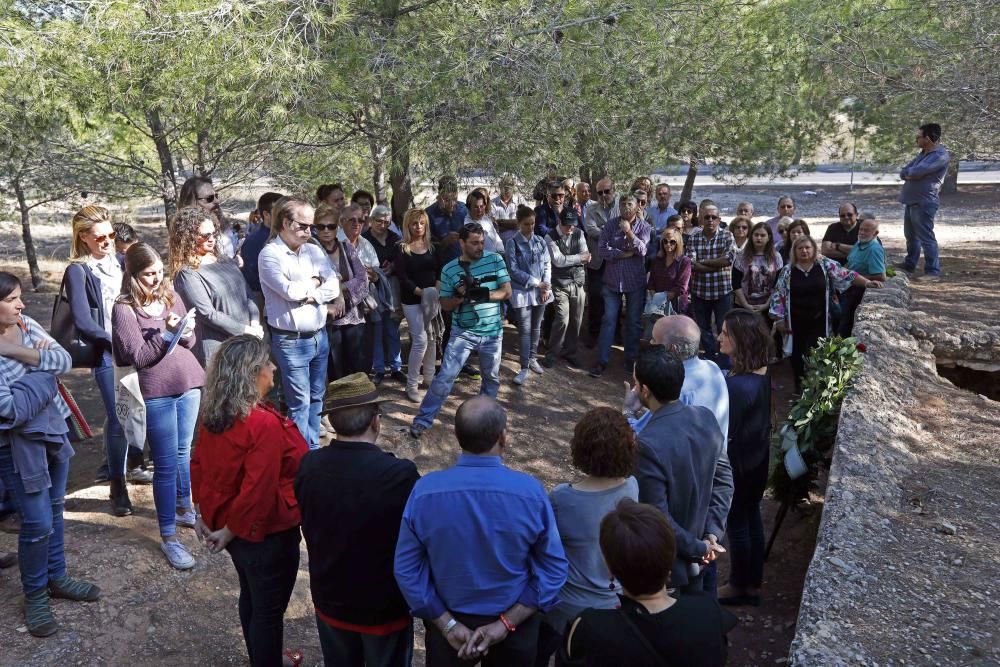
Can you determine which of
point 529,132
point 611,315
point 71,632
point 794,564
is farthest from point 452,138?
point 71,632

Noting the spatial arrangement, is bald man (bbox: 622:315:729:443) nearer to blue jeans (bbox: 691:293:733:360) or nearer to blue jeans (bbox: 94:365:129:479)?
blue jeans (bbox: 94:365:129:479)

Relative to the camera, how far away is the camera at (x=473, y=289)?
22.2ft

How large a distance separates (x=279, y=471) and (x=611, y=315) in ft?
20.1

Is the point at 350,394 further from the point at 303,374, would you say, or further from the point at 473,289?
the point at 473,289

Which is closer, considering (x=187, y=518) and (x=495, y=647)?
(x=495, y=647)

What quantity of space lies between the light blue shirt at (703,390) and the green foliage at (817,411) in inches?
73.3

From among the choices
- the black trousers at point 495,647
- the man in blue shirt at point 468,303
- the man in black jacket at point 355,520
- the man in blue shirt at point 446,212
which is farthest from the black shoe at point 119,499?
the man in blue shirt at point 446,212

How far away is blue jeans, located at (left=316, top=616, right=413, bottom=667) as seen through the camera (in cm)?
315

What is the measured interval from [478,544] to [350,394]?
732 millimetres

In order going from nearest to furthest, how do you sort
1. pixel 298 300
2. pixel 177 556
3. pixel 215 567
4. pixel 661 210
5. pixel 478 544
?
pixel 478 544 → pixel 177 556 → pixel 215 567 → pixel 298 300 → pixel 661 210

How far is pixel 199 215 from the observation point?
502 centimetres

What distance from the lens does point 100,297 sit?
16.5ft

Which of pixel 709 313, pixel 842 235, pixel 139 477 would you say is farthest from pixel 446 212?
pixel 842 235

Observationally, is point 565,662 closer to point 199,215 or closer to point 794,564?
point 794,564
